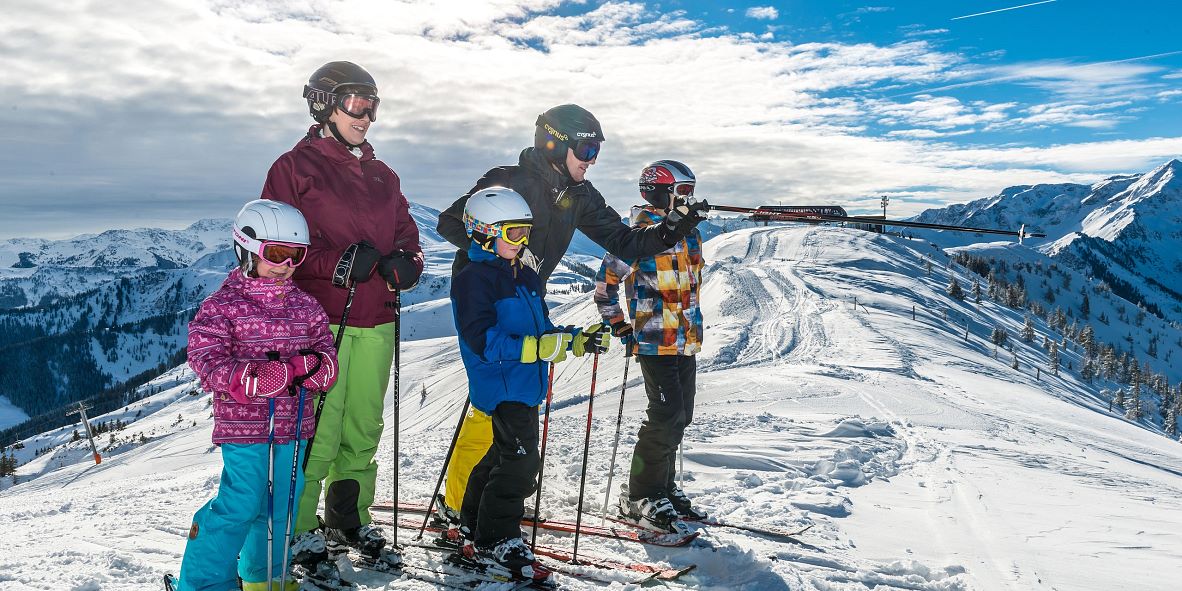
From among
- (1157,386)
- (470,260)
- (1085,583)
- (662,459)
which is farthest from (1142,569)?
(1157,386)

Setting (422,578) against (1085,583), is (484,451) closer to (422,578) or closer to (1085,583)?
(422,578)

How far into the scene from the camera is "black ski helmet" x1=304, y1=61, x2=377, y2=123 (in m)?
4.33

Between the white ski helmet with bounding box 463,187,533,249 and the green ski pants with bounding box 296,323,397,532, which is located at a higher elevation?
the white ski helmet with bounding box 463,187,533,249

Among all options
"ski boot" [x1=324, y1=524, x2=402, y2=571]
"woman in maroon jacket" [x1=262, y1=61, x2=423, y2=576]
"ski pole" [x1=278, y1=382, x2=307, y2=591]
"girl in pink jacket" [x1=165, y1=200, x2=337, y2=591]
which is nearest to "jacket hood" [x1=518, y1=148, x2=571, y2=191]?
"woman in maroon jacket" [x1=262, y1=61, x2=423, y2=576]

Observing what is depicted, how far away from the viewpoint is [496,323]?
165 inches

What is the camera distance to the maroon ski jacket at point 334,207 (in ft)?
14.0

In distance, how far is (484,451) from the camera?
5.11 m

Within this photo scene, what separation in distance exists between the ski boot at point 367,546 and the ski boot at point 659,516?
192cm

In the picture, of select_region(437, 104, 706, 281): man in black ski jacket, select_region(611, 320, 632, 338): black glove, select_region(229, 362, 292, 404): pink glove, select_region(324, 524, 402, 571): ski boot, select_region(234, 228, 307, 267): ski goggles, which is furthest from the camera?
select_region(611, 320, 632, 338): black glove

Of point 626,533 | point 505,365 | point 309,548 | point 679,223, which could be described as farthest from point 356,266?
point 626,533

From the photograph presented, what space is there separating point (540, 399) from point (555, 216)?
1.52 metres

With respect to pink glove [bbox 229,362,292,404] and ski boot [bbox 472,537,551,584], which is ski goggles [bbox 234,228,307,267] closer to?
pink glove [bbox 229,362,292,404]

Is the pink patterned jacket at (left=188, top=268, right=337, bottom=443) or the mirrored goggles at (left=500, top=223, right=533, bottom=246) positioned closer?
the pink patterned jacket at (left=188, top=268, right=337, bottom=443)

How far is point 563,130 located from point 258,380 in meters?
2.77
